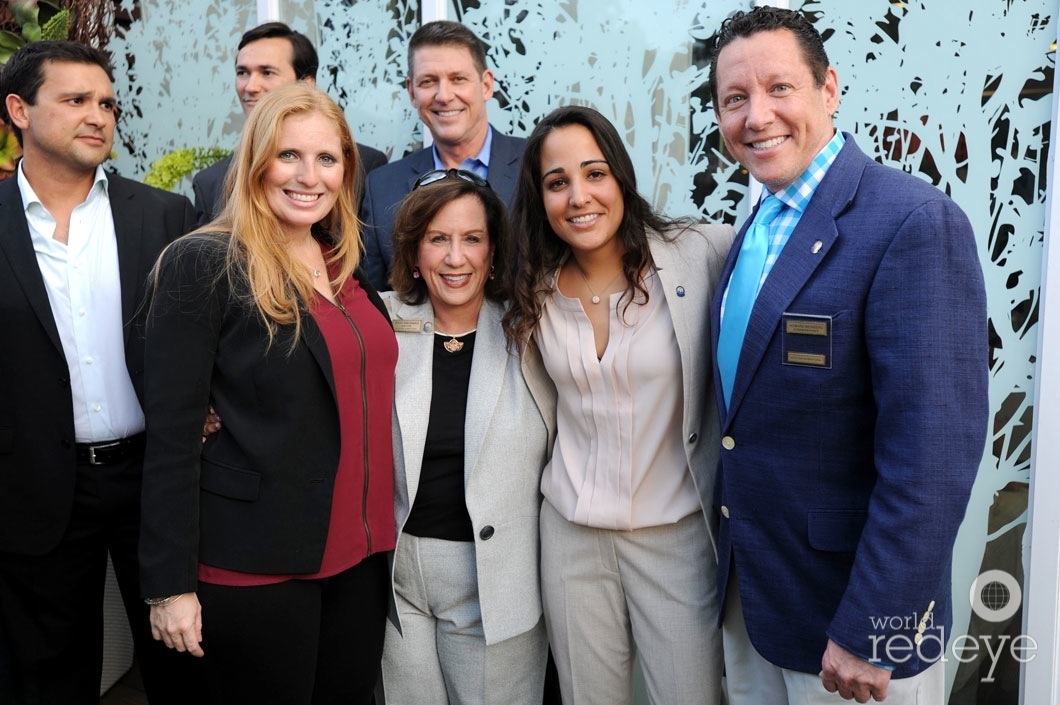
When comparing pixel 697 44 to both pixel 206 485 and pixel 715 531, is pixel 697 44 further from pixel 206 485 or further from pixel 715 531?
pixel 206 485

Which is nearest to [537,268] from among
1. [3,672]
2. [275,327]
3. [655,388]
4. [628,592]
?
[655,388]

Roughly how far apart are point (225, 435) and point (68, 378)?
868 mm

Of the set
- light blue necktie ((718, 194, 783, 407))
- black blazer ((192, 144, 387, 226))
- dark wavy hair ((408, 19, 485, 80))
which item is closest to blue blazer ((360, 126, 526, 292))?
black blazer ((192, 144, 387, 226))

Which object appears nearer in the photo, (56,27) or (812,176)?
(812,176)

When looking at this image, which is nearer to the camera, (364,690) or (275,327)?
(275,327)

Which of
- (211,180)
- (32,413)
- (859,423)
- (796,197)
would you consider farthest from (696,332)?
(211,180)

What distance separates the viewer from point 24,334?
265 cm

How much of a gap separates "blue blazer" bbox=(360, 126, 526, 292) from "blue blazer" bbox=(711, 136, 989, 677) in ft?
5.24

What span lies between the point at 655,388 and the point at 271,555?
1.06m

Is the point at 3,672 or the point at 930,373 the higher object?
the point at 930,373

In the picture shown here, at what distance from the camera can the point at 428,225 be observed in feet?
8.19

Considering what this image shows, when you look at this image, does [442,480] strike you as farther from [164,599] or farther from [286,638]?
[164,599]

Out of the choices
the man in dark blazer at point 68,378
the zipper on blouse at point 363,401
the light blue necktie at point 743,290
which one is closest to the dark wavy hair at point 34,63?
the man in dark blazer at point 68,378

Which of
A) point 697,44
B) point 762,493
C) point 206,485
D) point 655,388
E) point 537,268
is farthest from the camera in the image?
point 697,44
